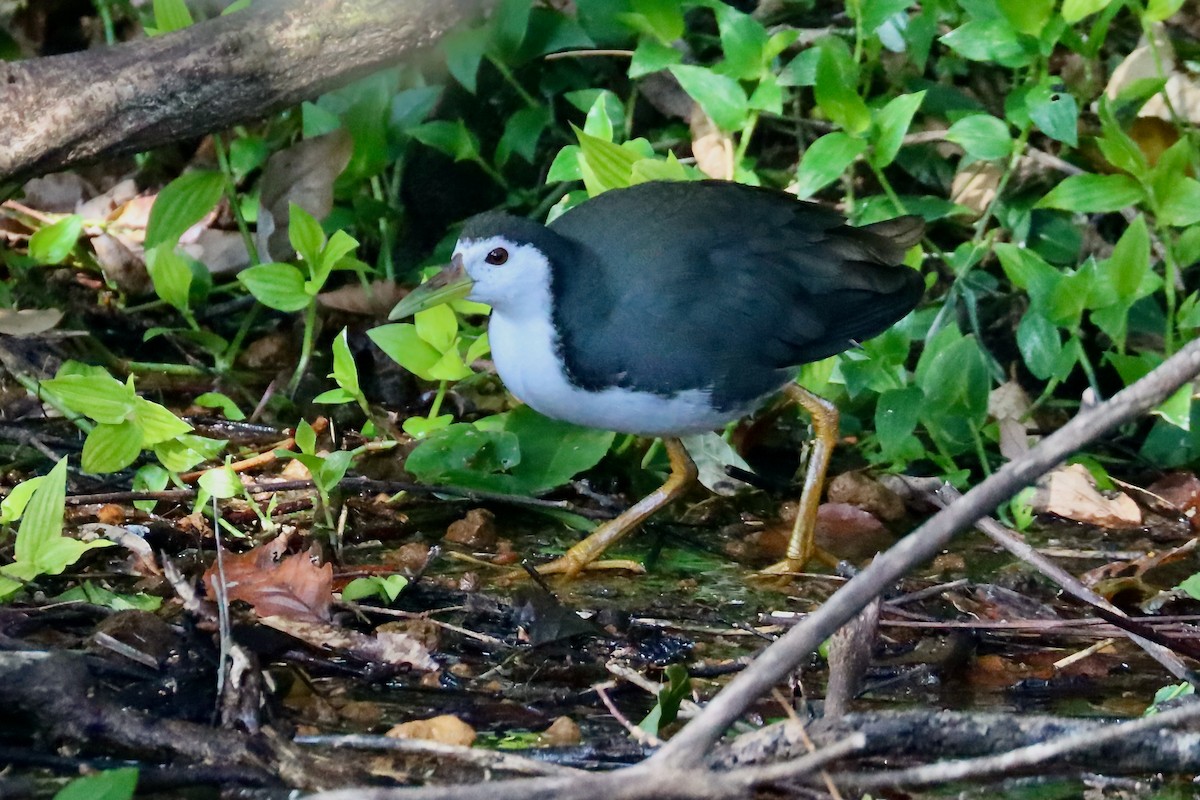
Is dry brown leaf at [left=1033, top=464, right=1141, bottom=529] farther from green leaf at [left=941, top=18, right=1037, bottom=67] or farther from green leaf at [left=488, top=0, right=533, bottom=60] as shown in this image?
green leaf at [left=488, top=0, right=533, bottom=60]

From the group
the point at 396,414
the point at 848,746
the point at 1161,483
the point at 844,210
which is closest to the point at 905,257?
the point at 844,210

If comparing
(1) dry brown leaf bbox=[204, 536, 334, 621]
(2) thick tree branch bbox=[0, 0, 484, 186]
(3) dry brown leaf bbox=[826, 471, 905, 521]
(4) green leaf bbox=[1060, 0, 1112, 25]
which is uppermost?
(2) thick tree branch bbox=[0, 0, 484, 186]

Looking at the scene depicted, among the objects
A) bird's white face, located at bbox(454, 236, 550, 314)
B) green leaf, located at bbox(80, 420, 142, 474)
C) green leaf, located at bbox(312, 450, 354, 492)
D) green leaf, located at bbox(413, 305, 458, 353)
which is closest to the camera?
green leaf, located at bbox(80, 420, 142, 474)

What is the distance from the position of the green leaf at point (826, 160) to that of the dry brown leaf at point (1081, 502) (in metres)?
0.97

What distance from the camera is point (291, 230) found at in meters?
3.45

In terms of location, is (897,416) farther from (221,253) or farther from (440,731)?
(221,253)

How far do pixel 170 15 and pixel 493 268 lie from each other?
3.63 feet

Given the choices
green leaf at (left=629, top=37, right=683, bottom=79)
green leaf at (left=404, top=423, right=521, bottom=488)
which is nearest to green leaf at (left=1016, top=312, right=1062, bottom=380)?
green leaf at (left=629, top=37, right=683, bottom=79)

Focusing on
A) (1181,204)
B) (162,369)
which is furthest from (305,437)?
(1181,204)

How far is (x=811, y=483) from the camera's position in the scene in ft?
11.3

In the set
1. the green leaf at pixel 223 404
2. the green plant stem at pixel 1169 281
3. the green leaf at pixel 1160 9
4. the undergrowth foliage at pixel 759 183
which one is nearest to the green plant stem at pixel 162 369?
the undergrowth foliage at pixel 759 183

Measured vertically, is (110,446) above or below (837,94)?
below

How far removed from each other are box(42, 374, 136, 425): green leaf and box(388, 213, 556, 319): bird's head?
0.68 meters

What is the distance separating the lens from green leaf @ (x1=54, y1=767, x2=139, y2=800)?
1.77 meters
